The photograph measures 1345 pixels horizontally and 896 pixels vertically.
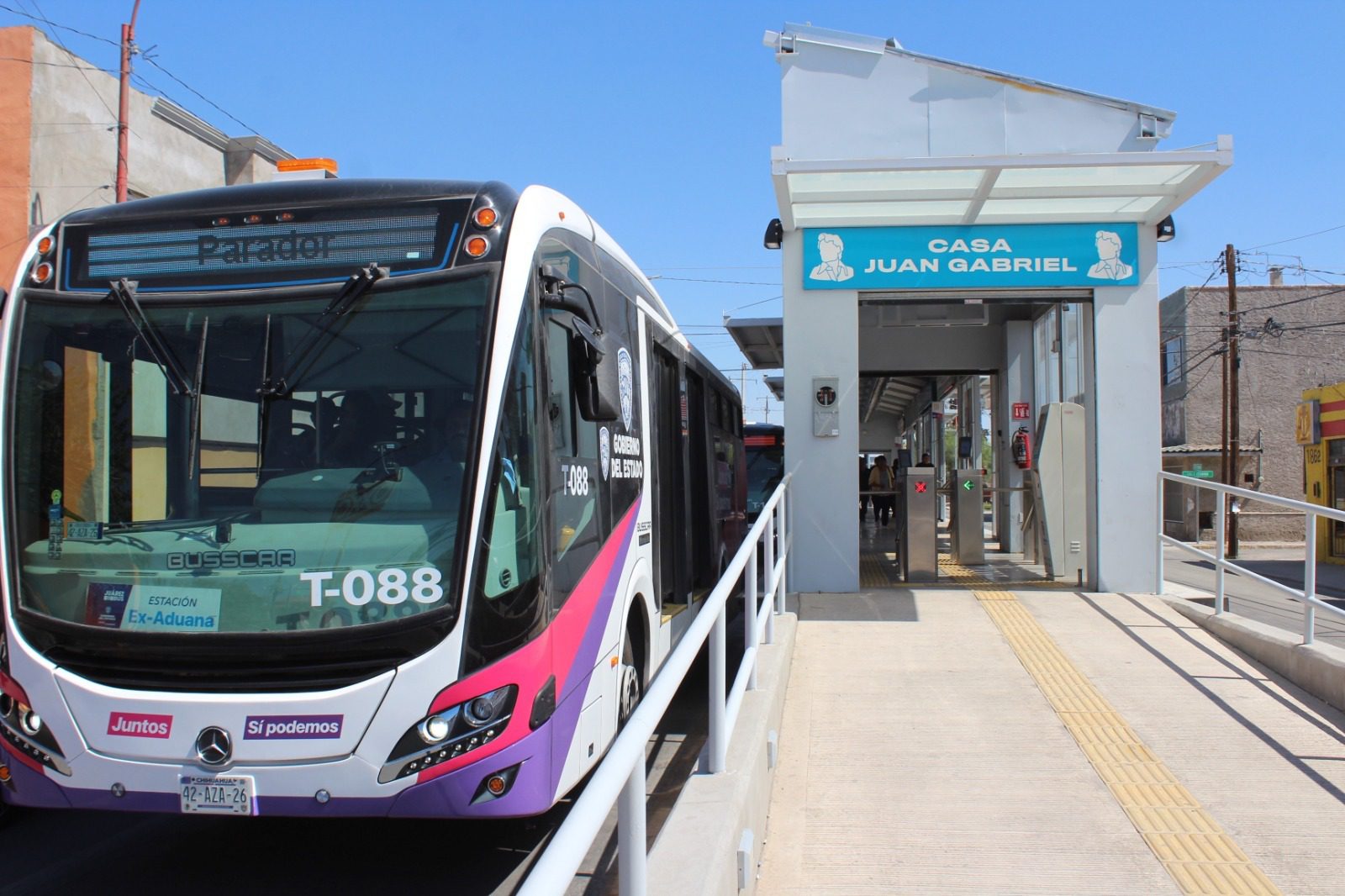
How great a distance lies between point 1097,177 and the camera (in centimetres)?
944

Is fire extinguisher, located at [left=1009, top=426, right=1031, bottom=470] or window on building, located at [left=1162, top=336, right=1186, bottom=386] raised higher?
window on building, located at [left=1162, top=336, right=1186, bottom=386]

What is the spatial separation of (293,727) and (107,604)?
104 centimetres

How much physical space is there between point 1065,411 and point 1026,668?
15.4 feet

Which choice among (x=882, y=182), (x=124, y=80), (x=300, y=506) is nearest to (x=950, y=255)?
(x=882, y=182)

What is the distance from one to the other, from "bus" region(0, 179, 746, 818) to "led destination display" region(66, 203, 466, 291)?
0.04 feet

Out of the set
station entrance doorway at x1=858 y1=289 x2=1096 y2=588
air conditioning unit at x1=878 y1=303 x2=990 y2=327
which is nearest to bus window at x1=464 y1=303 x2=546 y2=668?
station entrance doorway at x1=858 y1=289 x2=1096 y2=588

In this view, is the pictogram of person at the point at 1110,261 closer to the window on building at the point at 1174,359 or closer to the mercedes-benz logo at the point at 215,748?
the mercedes-benz logo at the point at 215,748

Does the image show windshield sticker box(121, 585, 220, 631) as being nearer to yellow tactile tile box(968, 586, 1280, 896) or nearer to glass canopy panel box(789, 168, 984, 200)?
yellow tactile tile box(968, 586, 1280, 896)

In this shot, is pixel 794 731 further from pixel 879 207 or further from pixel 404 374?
pixel 879 207

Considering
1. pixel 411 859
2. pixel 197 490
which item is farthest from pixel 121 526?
pixel 411 859

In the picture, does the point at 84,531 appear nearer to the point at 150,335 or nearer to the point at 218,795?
the point at 150,335

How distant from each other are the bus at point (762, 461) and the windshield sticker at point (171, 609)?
1276cm

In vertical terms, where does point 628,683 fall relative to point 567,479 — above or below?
below

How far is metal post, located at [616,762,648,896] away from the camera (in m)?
2.52
